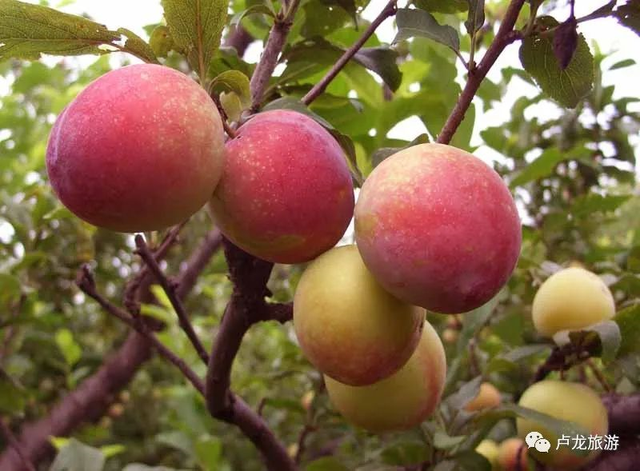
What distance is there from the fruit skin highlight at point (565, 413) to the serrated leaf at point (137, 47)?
83cm

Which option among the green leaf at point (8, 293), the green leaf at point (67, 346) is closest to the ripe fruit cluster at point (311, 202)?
the green leaf at point (8, 293)

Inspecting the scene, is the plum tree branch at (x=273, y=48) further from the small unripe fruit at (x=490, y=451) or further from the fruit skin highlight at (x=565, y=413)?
the small unripe fruit at (x=490, y=451)

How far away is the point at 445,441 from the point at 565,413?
0.71ft

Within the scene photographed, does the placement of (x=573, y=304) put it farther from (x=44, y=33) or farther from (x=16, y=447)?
(x=16, y=447)

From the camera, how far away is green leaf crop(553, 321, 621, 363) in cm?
93

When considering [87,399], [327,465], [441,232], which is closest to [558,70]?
[441,232]

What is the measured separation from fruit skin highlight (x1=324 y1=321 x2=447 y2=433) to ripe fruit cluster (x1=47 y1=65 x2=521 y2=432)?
0.35 feet

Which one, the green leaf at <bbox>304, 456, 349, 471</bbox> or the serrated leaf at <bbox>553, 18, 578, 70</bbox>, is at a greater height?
the serrated leaf at <bbox>553, 18, 578, 70</bbox>

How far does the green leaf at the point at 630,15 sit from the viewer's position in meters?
0.69

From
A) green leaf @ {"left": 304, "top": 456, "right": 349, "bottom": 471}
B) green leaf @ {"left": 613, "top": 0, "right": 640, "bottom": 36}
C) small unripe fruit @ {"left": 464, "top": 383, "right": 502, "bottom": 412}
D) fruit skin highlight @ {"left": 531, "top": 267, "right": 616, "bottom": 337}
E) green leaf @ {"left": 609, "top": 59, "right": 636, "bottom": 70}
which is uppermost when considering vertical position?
green leaf @ {"left": 613, "top": 0, "right": 640, "bottom": 36}

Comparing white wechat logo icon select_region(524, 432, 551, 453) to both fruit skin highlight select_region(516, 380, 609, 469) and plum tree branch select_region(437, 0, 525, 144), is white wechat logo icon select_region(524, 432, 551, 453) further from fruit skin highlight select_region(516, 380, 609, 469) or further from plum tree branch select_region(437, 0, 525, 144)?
plum tree branch select_region(437, 0, 525, 144)

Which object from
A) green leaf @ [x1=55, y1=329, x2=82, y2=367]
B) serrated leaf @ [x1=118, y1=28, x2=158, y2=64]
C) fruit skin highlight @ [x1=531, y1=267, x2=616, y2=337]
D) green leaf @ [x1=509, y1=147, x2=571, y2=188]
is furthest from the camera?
green leaf @ [x1=55, y1=329, x2=82, y2=367]

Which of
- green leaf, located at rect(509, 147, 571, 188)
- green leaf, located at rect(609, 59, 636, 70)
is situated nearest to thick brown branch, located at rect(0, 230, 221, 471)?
green leaf, located at rect(509, 147, 571, 188)

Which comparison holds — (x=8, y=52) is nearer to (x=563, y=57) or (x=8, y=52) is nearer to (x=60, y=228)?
(x=563, y=57)
